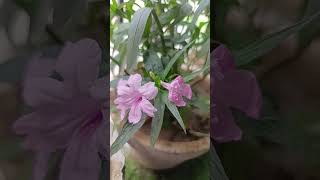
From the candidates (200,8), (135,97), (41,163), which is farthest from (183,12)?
(41,163)

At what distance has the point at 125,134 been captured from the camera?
1.11 meters

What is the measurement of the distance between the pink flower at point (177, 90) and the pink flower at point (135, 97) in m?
0.04

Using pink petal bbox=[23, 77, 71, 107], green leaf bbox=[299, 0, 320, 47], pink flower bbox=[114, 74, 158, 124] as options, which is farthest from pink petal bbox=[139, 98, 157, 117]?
green leaf bbox=[299, 0, 320, 47]

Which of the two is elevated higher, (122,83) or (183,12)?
(183,12)

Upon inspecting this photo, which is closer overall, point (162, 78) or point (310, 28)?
point (310, 28)

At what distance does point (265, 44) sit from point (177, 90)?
0.25 metres

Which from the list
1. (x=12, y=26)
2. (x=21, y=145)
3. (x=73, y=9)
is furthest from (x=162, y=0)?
(x=21, y=145)

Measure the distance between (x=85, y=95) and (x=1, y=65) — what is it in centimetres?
20

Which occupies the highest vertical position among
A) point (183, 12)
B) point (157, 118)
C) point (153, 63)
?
point (183, 12)

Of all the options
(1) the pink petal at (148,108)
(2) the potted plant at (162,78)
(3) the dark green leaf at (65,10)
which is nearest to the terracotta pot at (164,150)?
(2) the potted plant at (162,78)

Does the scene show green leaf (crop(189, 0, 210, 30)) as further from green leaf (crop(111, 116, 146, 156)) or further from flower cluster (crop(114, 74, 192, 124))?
green leaf (crop(111, 116, 146, 156))

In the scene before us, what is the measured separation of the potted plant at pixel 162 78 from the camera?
1.10 m

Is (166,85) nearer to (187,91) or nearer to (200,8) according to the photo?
(187,91)

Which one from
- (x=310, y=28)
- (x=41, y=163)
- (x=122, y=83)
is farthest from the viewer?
(x=122, y=83)
